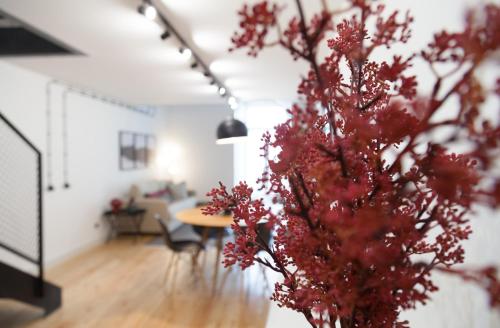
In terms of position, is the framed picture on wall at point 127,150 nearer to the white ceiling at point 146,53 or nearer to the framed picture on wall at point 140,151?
the framed picture on wall at point 140,151

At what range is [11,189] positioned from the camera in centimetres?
343

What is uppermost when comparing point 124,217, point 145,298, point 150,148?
point 150,148

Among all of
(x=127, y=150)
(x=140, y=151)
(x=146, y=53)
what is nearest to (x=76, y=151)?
(x=127, y=150)

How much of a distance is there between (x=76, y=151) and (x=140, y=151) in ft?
5.46

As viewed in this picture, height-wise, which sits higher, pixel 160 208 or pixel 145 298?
pixel 160 208

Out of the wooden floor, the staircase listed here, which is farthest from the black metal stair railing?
the wooden floor

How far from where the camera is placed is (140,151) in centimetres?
646

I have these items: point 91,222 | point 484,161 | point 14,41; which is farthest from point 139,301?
point 484,161

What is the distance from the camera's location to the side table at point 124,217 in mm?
5398

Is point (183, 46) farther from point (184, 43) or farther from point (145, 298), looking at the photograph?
point (145, 298)

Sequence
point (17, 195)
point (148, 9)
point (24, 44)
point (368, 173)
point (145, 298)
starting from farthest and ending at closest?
point (17, 195) < point (24, 44) < point (145, 298) < point (148, 9) < point (368, 173)

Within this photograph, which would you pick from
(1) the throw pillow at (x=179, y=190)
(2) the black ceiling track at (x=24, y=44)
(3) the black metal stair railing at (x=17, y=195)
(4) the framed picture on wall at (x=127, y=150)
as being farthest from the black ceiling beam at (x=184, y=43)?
(4) the framed picture on wall at (x=127, y=150)

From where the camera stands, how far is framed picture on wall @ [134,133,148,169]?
6.36 m

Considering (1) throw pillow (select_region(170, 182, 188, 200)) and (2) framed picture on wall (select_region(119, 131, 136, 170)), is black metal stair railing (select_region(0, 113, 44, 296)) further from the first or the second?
(1) throw pillow (select_region(170, 182, 188, 200))
